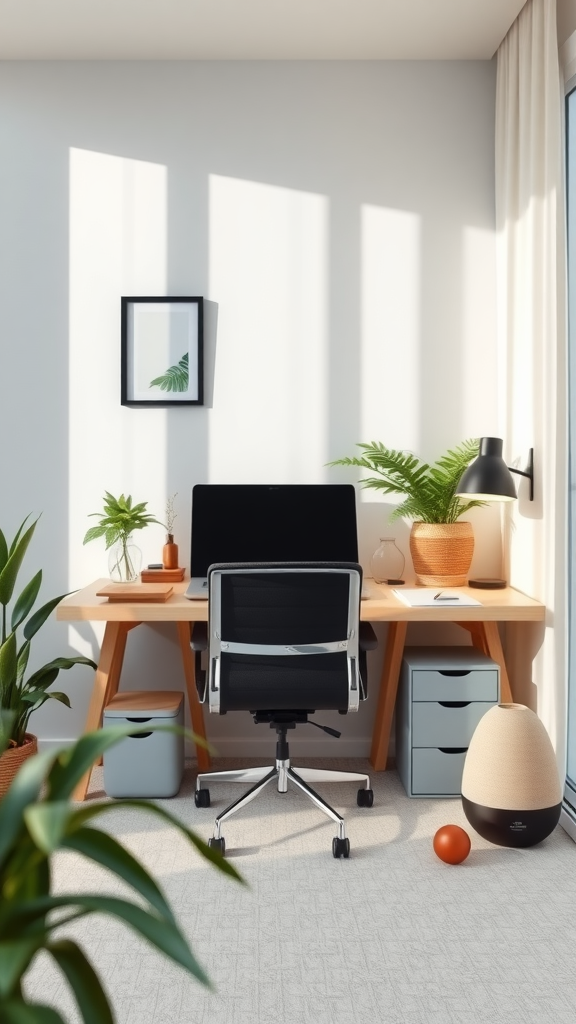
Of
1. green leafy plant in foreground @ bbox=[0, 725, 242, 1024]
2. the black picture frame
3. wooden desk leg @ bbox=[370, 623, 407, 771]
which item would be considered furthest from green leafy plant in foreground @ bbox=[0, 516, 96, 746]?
green leafy plant in foreground @ bbox=[0, 725, 242, 1024]

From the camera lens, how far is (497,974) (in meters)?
1.95

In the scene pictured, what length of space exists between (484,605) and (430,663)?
0.31 metres

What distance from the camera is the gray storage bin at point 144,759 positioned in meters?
3.01

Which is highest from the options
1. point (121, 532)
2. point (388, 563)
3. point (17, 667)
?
point (121, 532)

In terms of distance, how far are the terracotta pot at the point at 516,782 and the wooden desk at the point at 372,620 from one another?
42 centimetres

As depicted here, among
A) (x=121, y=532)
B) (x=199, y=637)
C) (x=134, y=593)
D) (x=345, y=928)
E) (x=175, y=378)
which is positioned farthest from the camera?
(x=175, y=378)

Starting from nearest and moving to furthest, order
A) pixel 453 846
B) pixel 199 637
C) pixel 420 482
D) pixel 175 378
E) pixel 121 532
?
pixel 453 846, pixel 199 637, pixel 121 532, pixel 420 482, pixel 175 378

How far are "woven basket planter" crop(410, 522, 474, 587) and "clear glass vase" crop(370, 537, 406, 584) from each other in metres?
0.09

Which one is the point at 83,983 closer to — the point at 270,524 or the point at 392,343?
the point at 270,524

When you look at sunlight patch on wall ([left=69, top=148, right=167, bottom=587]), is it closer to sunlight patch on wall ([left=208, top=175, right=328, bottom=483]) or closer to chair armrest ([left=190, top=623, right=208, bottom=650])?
sunlight patch on wall ([left=208, top=175, right=328, bottom=483])

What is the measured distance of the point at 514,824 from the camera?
2.57m

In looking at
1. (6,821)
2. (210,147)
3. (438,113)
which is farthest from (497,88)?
(6,821)

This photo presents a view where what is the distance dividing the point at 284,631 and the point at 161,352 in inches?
56.6

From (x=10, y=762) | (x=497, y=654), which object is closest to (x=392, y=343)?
(x=497, y=654)
